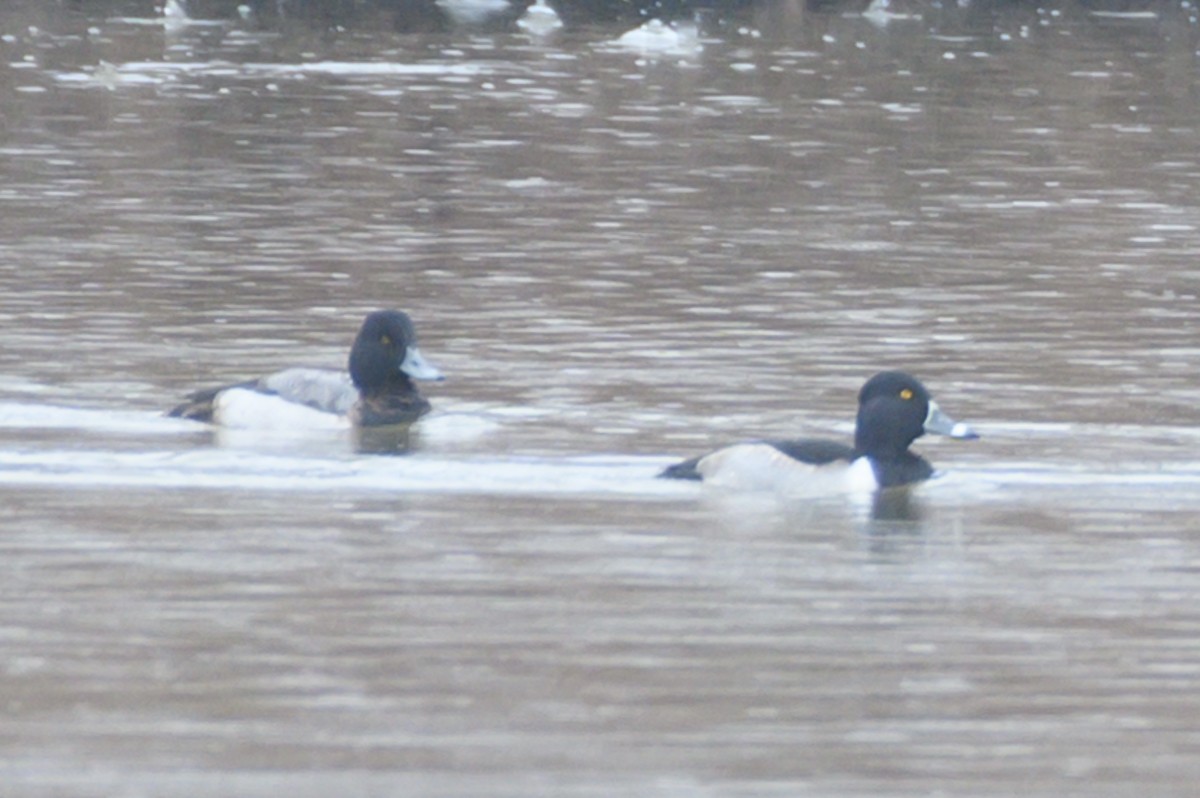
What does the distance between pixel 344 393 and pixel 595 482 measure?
2.74 m

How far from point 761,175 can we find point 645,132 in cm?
563

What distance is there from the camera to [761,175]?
29.8 meters

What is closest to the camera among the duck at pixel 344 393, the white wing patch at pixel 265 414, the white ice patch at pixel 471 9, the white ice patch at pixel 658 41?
the white wing patch at pixel 265 414

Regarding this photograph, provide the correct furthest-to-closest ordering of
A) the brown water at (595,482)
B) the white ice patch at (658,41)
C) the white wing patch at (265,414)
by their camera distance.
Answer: the white ice patch at (658,41), the white wing patch at (265,414), the brown water at (595,482)

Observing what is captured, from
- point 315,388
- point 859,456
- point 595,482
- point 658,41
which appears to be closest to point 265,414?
point 315,388

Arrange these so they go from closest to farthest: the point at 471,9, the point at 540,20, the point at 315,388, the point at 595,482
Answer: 1. the point at 595,482
2. the point at 315,388
3. the point at 540,20
4. the point at 471,9

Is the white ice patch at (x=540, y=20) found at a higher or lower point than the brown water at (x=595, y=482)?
lower

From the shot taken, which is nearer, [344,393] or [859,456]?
[859,456]

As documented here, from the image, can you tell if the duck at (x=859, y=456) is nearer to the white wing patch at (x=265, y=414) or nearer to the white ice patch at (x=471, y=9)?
the white wing patch at (x=265, y=414)

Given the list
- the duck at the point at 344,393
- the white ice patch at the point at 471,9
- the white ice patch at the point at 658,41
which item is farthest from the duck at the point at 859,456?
the white ice patch at the point at 471,9

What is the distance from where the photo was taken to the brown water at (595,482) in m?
8.35

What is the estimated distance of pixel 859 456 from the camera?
13.2 metres

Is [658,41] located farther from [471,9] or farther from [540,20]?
[471,9]

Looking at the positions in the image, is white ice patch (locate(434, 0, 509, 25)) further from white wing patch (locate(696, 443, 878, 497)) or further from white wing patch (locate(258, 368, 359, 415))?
white wing patch (locate(696, 443, 878, 497))
